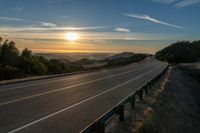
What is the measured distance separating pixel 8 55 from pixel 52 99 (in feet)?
101

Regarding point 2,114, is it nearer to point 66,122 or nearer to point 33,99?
point 66,122

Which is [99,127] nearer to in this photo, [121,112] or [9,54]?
[121,112]

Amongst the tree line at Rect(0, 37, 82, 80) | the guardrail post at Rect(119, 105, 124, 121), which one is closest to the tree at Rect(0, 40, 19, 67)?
the tree line at Rect(0, 37, 82, 80)

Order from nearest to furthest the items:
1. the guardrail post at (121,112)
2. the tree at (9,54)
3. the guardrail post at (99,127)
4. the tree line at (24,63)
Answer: the guardrail post at (99,127)
the guardrail post at (121,112)
the tree line at (24,63)
the tree at (9,54)

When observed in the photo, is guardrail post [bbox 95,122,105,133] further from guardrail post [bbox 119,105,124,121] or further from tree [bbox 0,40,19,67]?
tree [bbox 0,40,19,67]

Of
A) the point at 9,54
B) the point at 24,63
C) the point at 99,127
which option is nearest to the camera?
the point at 99,127

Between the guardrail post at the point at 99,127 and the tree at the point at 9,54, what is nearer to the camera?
the guardrail post at the point at 99,127

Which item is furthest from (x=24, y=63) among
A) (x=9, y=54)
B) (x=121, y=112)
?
(x=121, y=112)

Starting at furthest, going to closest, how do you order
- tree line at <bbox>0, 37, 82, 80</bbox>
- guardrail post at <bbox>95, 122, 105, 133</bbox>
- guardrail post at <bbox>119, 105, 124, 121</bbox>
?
tree line at <bbox>0, 37, 82, 80</bbox> < guardrail post at <bbox>119, 105, 124, 121</bbox> < guardrail post at <bbox>95, 122, 105, 133</bbox>

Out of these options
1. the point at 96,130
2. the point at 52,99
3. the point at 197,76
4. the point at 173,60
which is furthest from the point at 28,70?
the point at 173,60

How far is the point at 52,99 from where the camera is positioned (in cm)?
1766

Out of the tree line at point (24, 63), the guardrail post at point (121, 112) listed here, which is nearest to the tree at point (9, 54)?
the tree line at point (24, 63)

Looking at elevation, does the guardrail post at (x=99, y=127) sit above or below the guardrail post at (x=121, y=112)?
above

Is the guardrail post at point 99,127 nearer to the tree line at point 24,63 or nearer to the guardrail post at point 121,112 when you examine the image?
the guardrail post at point 121,112
